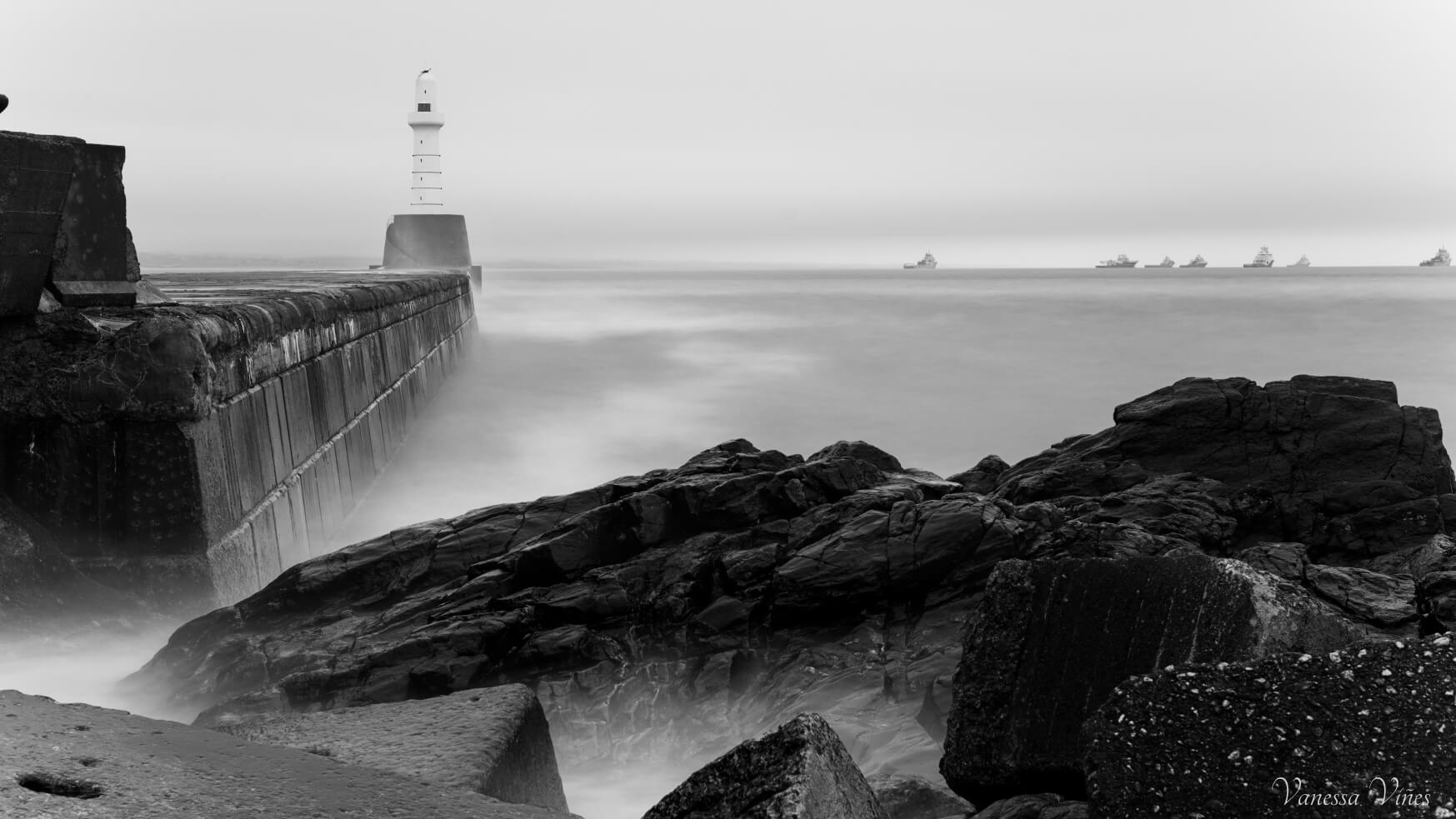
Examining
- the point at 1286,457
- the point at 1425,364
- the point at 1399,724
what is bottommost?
the point at 1425,364

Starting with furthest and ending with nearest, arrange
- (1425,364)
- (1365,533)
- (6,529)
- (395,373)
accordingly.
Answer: (1425,364), (395,373), (1365,533), (6,529)

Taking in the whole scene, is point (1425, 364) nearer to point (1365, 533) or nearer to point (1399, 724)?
point (1365, 533)

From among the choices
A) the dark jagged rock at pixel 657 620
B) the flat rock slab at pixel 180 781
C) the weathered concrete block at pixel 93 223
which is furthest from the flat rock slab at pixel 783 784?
the weathered concrete block at pixel 93 223

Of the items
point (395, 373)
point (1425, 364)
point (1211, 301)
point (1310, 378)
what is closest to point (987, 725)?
point (1310, 378)

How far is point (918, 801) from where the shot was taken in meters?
2.64

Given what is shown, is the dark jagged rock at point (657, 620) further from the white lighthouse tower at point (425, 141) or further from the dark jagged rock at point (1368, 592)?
the white lighthouse tower at point (425, 141)

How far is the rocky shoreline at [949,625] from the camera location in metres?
1.88

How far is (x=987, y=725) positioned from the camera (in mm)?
2471

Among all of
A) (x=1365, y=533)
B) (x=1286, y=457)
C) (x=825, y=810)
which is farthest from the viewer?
(x=1286, y=457)

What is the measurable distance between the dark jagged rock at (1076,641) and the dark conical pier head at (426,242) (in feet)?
106

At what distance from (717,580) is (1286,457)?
307 cm

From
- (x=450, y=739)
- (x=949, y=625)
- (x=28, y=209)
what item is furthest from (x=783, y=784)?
(x=28, y=209)

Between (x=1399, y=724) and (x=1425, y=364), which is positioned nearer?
(x=1399, y=724)

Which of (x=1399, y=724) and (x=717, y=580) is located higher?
(x=1399, y=724)
